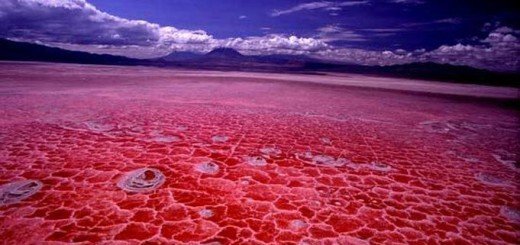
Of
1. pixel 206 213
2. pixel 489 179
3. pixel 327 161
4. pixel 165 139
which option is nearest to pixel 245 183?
pixel 206 213

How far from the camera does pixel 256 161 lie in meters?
5.80

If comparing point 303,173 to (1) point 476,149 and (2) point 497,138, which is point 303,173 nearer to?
(1) point 476,149

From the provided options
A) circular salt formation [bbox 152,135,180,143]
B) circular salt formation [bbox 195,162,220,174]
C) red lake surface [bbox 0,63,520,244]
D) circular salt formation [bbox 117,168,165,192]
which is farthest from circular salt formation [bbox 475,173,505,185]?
circular salt formation [bbox 152,135,180,143]

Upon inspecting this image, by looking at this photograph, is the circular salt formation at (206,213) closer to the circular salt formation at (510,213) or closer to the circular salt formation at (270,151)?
the circular salt formation at (270,151)

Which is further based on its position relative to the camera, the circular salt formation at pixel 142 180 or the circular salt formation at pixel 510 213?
the circular salt formation at pixel 142 180

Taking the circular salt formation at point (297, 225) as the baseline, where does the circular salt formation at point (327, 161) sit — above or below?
above

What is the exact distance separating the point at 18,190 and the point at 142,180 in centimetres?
156

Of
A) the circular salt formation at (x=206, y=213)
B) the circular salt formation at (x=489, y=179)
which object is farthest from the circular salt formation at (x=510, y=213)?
the circular salt formation at (x=206, y=213)

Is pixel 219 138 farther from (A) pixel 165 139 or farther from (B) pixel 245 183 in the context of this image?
(B) pixel 245 183

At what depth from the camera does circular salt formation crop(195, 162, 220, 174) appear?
518 centimetres

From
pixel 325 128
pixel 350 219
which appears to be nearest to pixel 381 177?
pixel 350 219

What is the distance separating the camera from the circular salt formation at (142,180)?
442 centimetres

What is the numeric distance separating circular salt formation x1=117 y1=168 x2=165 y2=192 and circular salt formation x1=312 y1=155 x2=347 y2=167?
285cm

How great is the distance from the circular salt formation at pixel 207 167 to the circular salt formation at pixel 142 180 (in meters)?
0.65
